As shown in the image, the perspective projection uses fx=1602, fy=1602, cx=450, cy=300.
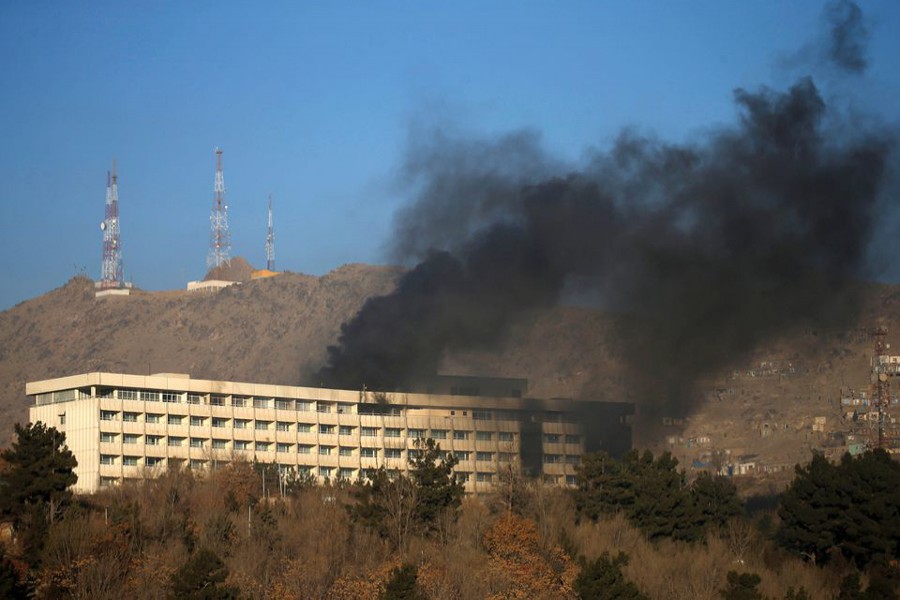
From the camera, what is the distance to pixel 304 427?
163375 mm

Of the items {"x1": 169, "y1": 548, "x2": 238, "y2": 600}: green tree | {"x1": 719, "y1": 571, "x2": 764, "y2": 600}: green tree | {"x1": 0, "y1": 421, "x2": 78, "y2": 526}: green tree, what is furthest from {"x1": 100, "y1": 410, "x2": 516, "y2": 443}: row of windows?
{"x1": 719, "y1": 571, "x2": 764, "y2": 600}: green tree

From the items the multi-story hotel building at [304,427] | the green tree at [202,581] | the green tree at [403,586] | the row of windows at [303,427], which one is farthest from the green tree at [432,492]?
the row of windows at [303,427]

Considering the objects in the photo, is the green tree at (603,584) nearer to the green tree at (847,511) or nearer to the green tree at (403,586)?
the green tree at (403,586)

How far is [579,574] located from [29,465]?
1514 inches

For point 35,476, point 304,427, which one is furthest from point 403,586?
point 304,427

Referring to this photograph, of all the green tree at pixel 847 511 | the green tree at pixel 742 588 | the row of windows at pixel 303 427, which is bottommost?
the green tree at pixel 742 588

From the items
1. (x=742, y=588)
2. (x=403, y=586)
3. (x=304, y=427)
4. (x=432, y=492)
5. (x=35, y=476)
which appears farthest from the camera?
(x=304, y=427)

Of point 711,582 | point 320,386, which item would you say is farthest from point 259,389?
point 711,582

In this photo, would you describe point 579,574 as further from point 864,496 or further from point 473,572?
point 864,496

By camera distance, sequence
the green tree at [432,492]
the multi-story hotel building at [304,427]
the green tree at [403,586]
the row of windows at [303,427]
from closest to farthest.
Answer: the green tree at [403,586] < the green tree at [432,492] < the multi-story hotel building at [304,427] < the row of windows at [303,427]

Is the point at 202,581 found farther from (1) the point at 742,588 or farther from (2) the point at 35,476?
(1) the point at 742,588

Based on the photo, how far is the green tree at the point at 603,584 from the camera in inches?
3871

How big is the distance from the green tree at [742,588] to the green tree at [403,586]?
19322mm

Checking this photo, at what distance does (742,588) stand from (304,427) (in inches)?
2822
